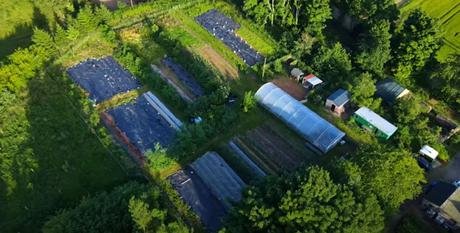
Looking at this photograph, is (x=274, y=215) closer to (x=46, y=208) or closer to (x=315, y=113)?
(x=315, y=113)

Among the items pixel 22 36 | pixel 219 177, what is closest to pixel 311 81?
pixel 219 177

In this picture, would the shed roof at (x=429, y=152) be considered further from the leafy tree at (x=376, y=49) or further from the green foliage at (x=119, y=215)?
the green foliage at (x=119, y=215)

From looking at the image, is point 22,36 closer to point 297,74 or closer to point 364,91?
point 297,74

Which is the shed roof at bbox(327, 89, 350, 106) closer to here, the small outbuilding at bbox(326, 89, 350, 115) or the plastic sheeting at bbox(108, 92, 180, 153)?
the small outbuilding at bbox(326, 89, 350, 115)

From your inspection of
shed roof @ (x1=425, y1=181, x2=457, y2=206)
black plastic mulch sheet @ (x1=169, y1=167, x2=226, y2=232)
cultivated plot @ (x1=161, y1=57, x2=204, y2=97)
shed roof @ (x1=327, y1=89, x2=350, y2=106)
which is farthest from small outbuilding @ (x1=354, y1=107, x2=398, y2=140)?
black plastic mulch sheet @ (x1=169, y1=167, x2=226, y2=232)

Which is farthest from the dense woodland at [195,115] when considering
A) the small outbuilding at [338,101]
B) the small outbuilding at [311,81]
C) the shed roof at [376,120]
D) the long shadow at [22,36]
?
the small outbuilding at [311,81]

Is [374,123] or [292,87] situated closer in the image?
[374,123]
